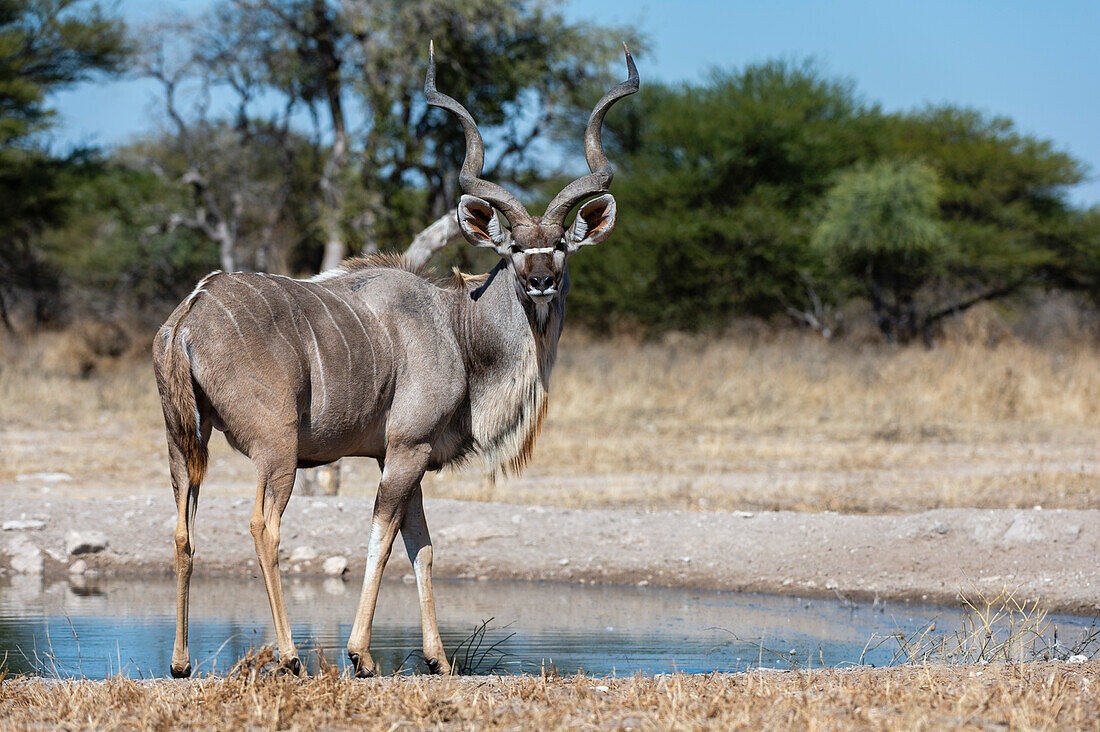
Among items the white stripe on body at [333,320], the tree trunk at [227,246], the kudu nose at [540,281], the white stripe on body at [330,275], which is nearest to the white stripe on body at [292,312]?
the white stripe on body at [333,320]

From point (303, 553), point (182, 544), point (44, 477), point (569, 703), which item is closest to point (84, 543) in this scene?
point (303, 553)

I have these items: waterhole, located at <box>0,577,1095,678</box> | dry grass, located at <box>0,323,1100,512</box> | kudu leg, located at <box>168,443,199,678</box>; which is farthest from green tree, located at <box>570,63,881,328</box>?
kudu leg, located at <box>168,443,199,678</box>

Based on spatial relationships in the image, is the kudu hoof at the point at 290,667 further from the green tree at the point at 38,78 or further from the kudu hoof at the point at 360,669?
the green tree at the point at 38,78

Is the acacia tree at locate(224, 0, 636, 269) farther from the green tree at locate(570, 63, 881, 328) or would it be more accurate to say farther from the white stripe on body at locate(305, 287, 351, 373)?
the white stripe on body at locate(305, 287, 351, 373)

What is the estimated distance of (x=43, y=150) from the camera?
21.8 metres

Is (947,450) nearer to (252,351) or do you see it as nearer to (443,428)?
(443,428)

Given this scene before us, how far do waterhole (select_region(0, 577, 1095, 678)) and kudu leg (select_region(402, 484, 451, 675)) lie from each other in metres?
0.15

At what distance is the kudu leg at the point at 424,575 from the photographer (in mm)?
5039

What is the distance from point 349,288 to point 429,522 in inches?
121

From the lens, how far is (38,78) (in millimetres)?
21203

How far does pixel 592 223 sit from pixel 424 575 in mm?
1837

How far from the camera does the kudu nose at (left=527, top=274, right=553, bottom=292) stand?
5086 mm

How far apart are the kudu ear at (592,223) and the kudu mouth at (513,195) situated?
0.21ft

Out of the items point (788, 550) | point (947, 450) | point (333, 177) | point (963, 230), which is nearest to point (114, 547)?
point (788, 550)
